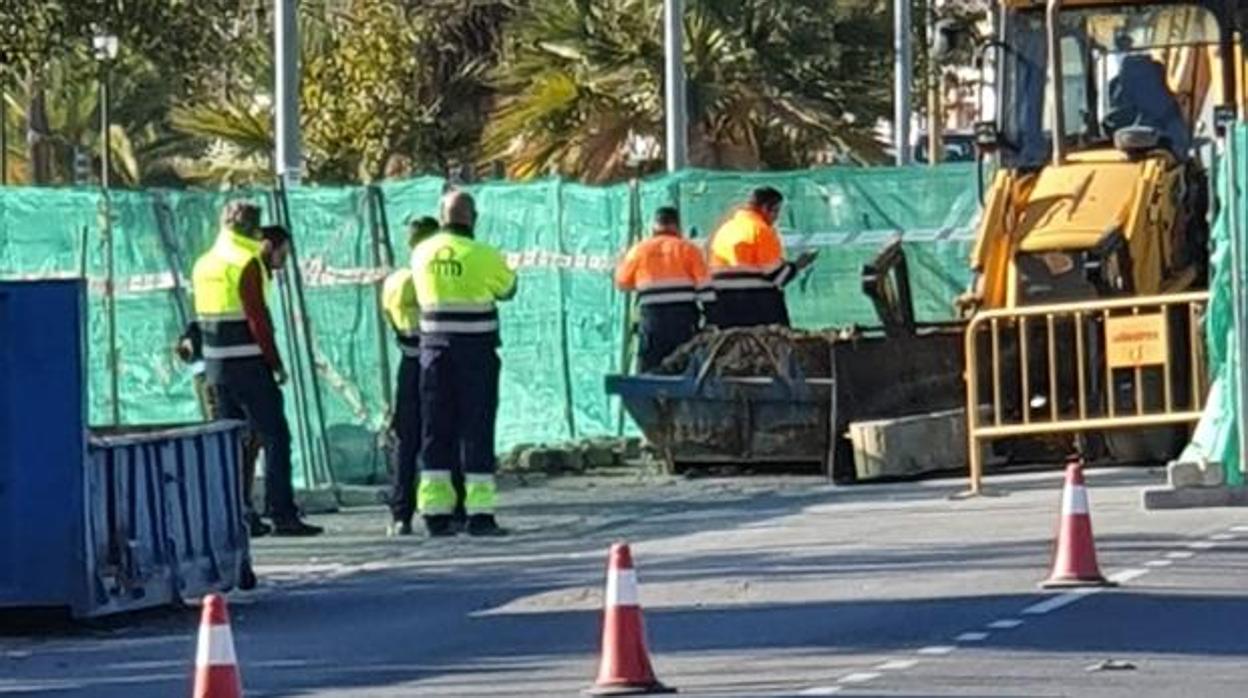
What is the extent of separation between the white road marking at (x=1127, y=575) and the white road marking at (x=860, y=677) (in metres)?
3.13

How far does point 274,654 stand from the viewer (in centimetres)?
1581

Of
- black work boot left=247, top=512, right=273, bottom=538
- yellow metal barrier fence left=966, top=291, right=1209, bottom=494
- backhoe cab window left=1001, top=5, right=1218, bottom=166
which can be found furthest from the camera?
Result: backhoe cab window left=1001, top=5, right=1218, bottom=166

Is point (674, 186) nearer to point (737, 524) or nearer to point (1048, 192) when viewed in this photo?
point (1048, 192)

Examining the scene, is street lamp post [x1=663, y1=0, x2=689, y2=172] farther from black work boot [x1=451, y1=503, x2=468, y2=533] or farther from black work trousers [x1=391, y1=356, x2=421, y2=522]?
black work boot [x1=451, y1=503, x2=468, y2=533]

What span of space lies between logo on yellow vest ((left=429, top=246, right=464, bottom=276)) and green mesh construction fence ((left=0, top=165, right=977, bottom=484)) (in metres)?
4.21

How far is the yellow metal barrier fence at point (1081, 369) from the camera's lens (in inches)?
882

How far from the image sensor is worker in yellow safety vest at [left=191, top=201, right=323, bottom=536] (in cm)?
2169

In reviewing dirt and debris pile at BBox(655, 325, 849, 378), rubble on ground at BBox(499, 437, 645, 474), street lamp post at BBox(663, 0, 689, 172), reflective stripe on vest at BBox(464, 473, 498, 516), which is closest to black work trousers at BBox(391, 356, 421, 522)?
reflective stripe on vest at BBox(464, 473, 498, 516)

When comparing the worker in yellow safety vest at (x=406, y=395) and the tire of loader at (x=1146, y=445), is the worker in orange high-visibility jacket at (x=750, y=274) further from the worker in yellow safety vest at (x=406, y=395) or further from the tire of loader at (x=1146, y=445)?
the worker in yellow safety vest at (x=406, y=395)

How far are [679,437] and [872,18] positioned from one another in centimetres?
2321

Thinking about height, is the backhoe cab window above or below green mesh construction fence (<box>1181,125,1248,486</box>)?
above

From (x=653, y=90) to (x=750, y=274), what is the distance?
16341 millimetres

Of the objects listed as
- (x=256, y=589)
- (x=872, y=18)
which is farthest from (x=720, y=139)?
(x=256, y=589)

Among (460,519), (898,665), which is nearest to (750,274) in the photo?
(460,519)
